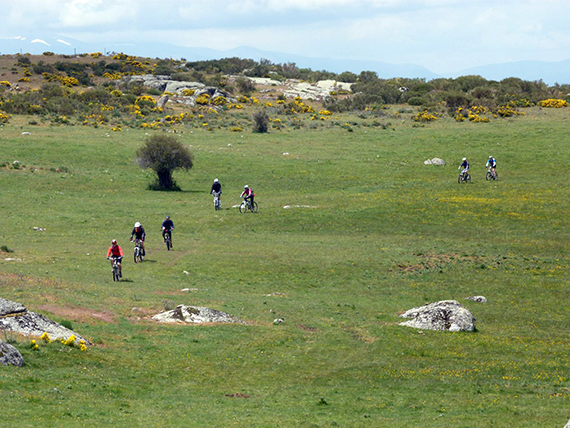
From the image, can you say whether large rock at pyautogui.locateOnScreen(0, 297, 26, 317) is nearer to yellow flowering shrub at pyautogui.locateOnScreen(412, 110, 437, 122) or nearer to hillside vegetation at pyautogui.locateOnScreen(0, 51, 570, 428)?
hillside vegetation at pyautogui.locateOnScreen(0, 51, 570, 428)

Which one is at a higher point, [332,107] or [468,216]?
[332,107]

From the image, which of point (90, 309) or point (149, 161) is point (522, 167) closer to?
point (149, 161)

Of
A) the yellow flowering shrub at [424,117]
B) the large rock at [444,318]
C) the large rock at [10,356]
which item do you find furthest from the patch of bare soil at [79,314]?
the yellow flowering shrub at [424,117]

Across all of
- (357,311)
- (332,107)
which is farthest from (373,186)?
(332,107)

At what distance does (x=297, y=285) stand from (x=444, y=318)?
32.6ft

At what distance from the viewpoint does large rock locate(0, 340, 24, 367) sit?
1842 centimetres

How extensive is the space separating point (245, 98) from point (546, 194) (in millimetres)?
77703

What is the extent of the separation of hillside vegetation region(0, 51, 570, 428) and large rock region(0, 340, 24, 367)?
291 mm

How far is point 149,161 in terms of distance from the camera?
65312mm

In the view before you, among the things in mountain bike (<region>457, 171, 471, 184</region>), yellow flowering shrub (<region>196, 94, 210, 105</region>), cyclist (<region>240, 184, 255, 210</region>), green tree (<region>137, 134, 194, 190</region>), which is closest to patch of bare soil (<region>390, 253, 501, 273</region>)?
cyclist (<region>240, 184, 255, 210</region>)

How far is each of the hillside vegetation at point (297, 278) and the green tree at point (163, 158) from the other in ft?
7.07

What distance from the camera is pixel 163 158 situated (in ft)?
213

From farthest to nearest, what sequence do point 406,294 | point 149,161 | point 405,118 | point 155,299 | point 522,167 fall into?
point 405,118 → point 522,167 → point 149,161 → point 406,294 → point 155,299

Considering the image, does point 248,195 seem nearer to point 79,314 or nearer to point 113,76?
point 79,314
